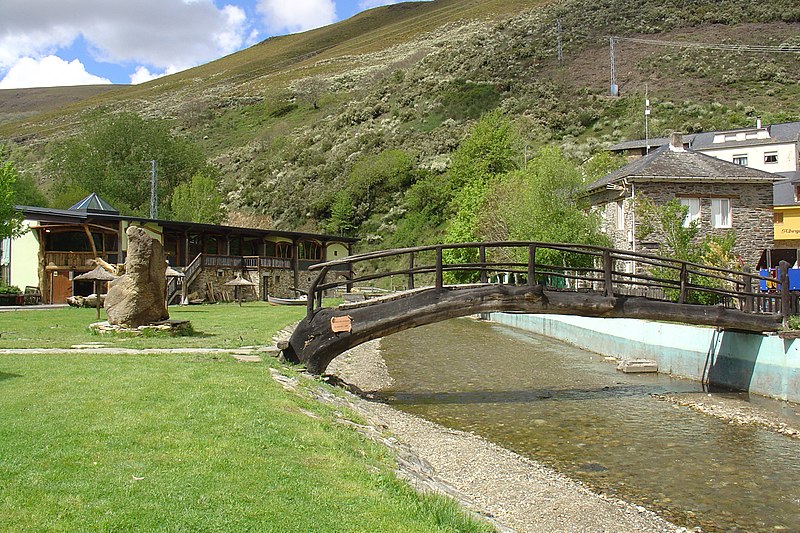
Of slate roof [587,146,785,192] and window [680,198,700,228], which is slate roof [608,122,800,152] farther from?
window [680,198,700,228]

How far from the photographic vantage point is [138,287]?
18.8 metres

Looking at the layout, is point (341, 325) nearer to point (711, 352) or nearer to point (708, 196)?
point (711, 352)

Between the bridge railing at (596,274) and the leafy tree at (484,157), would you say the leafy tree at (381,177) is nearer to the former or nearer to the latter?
the leafy tree at (484,157)

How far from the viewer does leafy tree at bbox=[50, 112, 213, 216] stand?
7488 cm

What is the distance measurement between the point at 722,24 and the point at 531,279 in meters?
90.4

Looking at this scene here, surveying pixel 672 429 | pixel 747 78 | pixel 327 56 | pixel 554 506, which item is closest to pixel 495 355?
pixel 672 429

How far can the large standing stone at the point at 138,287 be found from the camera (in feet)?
62.0

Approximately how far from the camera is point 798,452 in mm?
11664

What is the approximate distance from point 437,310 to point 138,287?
874 cm

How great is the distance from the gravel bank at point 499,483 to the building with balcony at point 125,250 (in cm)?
2412

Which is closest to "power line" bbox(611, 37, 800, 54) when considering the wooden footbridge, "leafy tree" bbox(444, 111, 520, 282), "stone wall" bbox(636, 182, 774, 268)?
"leafy tree" bbox(444, 111, 520, 282)

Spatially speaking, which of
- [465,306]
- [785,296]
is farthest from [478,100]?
[465,306]

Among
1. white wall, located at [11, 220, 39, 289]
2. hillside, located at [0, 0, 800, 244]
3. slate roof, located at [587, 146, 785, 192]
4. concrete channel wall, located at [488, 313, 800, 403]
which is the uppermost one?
hillside, located at [0, 0, 800, 244]

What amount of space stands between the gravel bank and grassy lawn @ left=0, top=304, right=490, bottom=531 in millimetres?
1010
